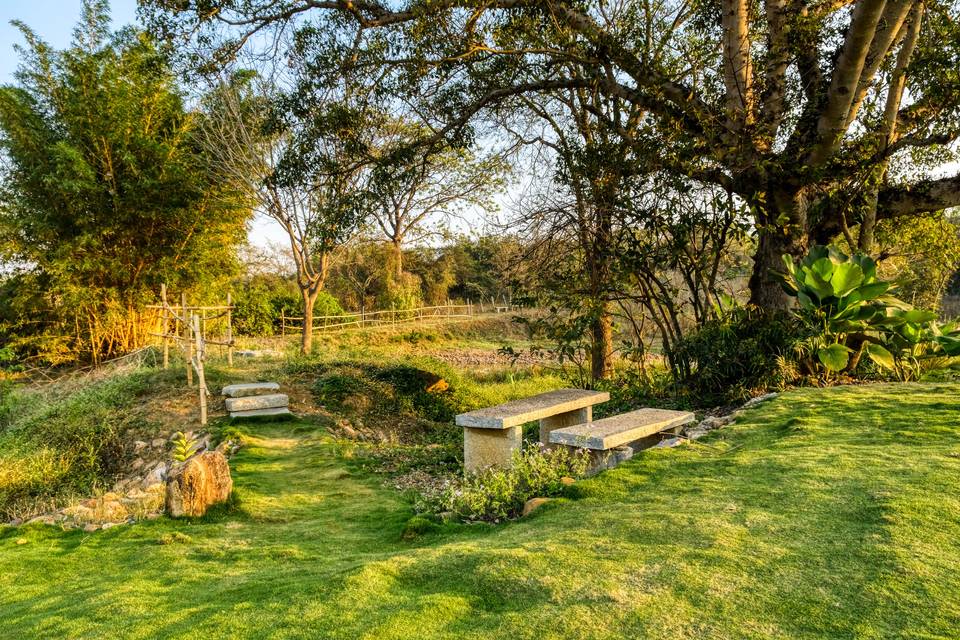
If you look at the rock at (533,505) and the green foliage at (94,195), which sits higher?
the green foliage at (94,195)

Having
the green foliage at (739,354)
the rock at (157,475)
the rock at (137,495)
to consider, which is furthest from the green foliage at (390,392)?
the green foliage at (739,354)

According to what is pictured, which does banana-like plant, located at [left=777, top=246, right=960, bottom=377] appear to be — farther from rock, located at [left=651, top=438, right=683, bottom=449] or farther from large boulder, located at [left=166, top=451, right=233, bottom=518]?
large boulder, located at [left=166, top=451, right=233, bottom=518]

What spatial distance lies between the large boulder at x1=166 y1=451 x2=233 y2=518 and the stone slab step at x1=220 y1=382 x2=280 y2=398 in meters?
4.36

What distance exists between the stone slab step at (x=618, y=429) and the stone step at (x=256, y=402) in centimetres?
529

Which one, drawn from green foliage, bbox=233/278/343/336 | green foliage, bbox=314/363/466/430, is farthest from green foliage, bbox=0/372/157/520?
green foliage, bbox=233/278/343/336

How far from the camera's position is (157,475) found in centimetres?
654

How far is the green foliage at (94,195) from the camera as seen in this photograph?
13836mm

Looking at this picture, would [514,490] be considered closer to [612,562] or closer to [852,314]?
[612,562]

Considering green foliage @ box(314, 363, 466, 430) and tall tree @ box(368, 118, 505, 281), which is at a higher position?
tall tree @ box(368, 118, 505, 281)

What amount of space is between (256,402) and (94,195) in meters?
8.92

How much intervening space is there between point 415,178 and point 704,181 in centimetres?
390

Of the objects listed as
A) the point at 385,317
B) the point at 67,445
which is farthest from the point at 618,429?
the point at 385,317

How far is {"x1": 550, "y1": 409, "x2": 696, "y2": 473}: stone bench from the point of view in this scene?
170 inches

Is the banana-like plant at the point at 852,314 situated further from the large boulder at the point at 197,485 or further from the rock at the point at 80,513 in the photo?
the rock at the point at 80,513
